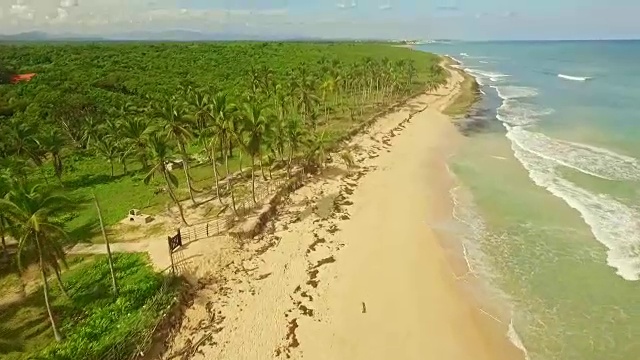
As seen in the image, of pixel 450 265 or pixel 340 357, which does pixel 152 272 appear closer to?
pixel 340 357

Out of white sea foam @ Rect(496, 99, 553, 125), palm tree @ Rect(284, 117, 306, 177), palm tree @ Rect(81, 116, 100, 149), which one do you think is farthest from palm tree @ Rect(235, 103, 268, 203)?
white sea foam @ Rect(496, 99, 553, 125)

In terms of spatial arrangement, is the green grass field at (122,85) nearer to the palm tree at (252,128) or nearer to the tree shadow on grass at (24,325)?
the tree shadow on grass at (24,325)

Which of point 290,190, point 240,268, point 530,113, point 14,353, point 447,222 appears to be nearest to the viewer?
point 14,353

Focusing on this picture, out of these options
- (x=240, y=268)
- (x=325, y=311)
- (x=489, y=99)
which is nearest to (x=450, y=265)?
(x=325, y=311)

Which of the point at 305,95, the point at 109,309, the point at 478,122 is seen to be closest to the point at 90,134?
the point at 305,95

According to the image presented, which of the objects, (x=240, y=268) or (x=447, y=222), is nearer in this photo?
(x=240, y=268)

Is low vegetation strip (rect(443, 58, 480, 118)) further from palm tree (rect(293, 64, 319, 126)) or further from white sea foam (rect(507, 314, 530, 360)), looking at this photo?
white sea foam (rect(507, 314, 530, 360))

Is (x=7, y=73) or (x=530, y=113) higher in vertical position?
(x=7, y=73)
